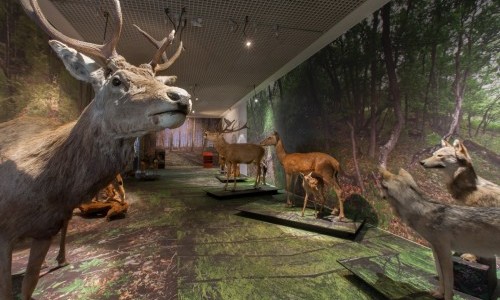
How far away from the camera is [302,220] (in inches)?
151

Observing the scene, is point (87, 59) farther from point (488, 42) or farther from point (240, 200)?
point (240, 200)

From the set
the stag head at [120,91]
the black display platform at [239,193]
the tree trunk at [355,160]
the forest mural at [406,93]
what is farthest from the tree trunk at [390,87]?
the black display platform at [239,193]

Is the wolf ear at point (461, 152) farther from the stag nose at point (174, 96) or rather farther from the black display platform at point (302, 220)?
the stag nose at point (174, 96)

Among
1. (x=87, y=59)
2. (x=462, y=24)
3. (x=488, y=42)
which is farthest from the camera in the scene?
(x=462, y=24)

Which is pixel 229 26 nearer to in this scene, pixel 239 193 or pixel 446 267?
pixel 239 193

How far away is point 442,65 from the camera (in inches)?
113

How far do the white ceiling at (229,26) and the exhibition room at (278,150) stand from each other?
4cm

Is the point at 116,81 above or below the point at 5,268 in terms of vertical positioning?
above

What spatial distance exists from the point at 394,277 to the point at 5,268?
288 cm

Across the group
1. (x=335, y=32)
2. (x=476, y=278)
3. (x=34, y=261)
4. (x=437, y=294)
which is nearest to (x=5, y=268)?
(x=34, y=261)

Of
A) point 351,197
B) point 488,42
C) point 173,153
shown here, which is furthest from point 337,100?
point 173,153

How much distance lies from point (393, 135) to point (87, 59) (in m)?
3.66

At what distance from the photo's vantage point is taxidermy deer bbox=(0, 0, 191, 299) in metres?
1.30

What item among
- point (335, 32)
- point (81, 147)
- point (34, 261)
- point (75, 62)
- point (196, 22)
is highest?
point (335, 32)
